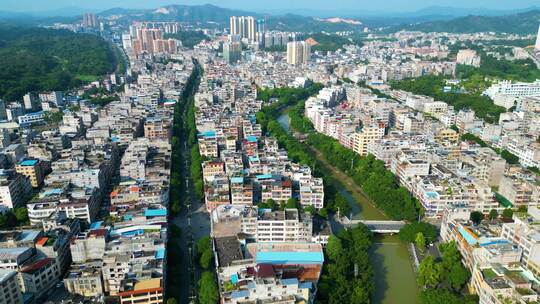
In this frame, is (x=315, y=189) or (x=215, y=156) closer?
(x=315, y=189)

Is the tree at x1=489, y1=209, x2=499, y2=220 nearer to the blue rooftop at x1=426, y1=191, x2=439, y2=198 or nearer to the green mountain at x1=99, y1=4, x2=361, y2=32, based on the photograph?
the blue rooftop at x1=426, y1=191, x2=439, y2=198

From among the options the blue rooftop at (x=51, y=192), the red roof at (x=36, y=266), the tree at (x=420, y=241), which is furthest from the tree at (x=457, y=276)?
the blue rooftop at (x=51, y=192)

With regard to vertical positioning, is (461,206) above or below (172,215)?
above

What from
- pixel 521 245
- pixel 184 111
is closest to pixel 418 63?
Answer: pixel 184 111

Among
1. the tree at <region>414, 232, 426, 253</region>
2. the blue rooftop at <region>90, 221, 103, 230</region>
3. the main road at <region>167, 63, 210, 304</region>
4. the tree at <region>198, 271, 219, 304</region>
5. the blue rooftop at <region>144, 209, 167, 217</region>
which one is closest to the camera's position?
the tree at <region>198, 271, 219, 304</region>

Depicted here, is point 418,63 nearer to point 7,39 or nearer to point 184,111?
point 184,111

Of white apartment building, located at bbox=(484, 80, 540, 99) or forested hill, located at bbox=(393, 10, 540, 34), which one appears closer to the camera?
white apartment building, located at bbox=(484, 80, 540, 99)

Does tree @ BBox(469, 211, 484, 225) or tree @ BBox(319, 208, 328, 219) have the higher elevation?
tree @ BBox(469, 211, 484, 225)

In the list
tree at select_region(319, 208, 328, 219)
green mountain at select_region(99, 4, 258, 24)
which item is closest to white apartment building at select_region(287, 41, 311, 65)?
tree at select_region(319, 208, 328, 219)
